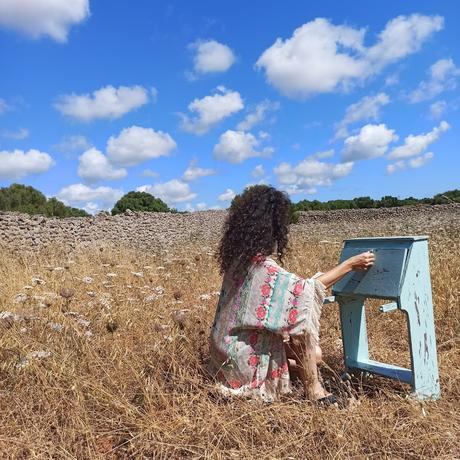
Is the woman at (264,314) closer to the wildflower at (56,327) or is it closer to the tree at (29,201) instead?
the wildflower at (56,327)

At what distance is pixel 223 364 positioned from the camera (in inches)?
117

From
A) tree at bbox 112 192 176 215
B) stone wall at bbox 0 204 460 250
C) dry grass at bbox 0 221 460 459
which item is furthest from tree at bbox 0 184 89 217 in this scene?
dry grass at bbox 0 221 460 459

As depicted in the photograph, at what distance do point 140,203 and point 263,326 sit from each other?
1193 inches

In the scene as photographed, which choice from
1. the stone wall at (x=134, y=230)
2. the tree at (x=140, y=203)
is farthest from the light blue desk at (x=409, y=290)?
the tree at (x=140, y=203)

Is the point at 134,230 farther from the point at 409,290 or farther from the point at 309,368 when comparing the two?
the point at 409,290

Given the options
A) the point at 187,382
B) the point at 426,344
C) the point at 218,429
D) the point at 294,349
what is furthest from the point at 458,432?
the point at 187,382

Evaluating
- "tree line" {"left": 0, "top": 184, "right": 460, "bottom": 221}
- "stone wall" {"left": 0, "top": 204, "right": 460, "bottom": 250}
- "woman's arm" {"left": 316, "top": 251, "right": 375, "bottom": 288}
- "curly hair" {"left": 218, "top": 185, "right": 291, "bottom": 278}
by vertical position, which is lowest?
"woman's arm" {"left": 316, "top": 251, "right": 375, "bottom": 288}

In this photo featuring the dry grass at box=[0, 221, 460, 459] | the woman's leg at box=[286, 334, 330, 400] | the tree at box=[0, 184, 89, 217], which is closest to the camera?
the dry grass at box=[0, 221, 460, 459]

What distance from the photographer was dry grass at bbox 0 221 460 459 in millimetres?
2494

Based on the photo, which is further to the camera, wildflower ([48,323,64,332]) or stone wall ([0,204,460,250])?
stone wall ([0,204,460,250])

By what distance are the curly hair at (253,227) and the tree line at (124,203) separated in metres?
25.5

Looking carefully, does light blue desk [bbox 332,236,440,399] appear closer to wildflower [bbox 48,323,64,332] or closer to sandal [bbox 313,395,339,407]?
sandal [bbox 313,395,339,407]

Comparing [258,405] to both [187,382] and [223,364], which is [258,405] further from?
[187,382]

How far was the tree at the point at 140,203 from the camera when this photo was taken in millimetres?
31745
